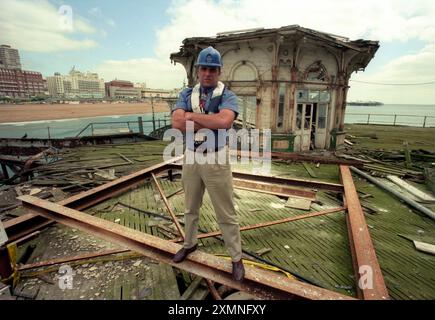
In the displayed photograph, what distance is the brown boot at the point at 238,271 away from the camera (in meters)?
2.84

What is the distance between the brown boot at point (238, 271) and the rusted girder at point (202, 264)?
0.24 feet

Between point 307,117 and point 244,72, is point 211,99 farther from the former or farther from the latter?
point 307,117

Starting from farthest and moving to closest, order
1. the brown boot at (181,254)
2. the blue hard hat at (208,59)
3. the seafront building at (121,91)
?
the seafront building at (121,91) < the brown boot at (181,254) < the blue hard hat at (208,59)

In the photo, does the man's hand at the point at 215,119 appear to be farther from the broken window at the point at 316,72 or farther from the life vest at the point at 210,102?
the broken window at the point at 316,72

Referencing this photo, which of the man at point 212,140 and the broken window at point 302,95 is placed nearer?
the man at point 212,140

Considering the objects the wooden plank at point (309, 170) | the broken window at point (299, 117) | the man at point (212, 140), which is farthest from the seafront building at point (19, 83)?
the man at point (212, 140)

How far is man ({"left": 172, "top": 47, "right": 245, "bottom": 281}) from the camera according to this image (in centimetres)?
270

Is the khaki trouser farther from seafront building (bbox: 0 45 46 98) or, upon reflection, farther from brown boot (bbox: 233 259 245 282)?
seafront building (bbox: 0 45 46 98)

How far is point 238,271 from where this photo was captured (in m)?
2.87
